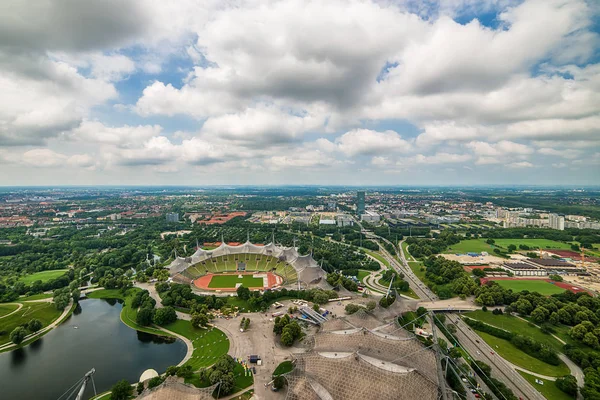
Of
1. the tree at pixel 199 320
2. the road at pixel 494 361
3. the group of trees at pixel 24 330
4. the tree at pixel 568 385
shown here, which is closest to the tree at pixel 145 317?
the tree at pixel 199 320

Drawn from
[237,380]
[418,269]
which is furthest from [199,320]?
[418,269]

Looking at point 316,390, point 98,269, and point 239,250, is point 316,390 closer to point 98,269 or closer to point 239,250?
point 239,250

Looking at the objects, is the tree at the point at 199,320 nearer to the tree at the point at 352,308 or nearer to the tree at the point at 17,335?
the tree at the point at 352,308

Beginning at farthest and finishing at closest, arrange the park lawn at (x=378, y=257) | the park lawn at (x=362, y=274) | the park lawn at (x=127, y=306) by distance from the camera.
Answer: the park lawn at (x=378, y=257), the park lawn at (x=362, y=274), the park lawn at (x=127, y=306)

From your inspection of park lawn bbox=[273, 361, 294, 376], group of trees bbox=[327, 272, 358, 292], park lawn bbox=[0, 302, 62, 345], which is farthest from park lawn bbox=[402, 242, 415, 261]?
park lawn bbox=[0, 302, 62, 345]

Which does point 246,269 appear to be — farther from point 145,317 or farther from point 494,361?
point 494,361

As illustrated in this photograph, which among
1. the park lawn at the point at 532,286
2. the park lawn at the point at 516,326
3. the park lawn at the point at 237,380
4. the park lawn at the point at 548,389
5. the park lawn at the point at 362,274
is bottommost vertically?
the park lawn at the point at 362,274
